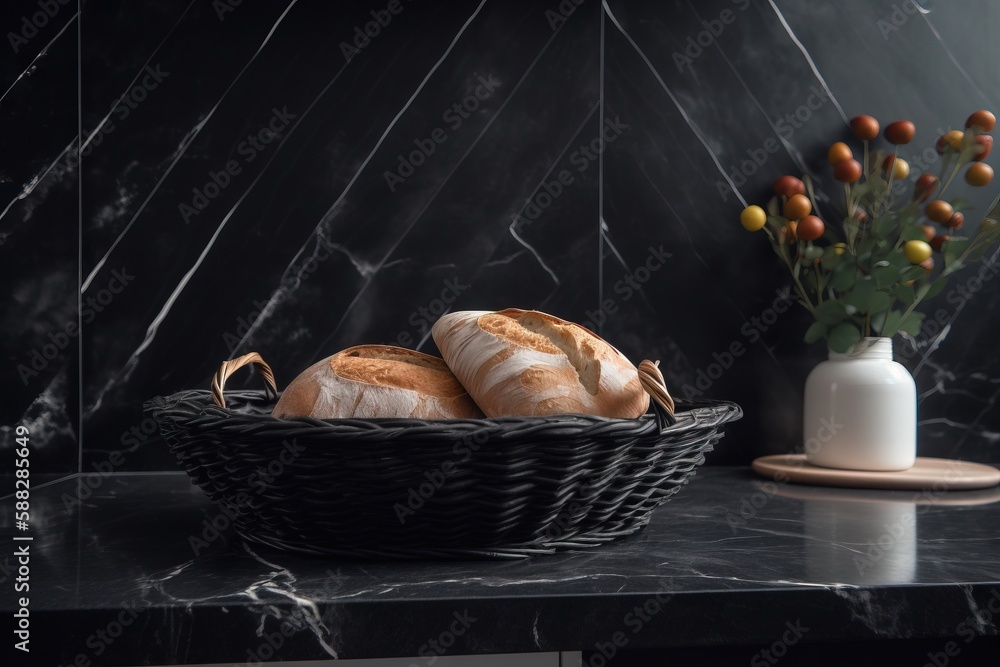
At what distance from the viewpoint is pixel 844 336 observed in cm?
121

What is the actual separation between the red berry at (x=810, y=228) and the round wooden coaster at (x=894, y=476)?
372mm

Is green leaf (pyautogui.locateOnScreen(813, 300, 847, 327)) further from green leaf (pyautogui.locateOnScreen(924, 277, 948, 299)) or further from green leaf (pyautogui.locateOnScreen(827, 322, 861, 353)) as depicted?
green leaf (pyautogui.locateOnScreen(924, 277, 948, 299))

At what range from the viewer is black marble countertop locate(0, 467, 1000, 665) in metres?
0.60

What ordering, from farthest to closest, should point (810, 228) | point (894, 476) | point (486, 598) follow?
1. point (810, 228)
2. point (894, 476)
3. point (486, 598)

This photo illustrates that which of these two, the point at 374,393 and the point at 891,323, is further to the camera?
the point at 891,323

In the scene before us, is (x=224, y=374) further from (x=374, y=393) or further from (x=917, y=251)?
(x=917, y=251)

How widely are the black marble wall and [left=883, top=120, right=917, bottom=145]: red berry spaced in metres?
0.08

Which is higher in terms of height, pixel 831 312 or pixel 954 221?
pixel 954 221

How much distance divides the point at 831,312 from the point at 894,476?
27cm

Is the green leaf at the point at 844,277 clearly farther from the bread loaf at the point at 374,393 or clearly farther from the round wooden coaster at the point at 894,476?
the bread loaf at the point at 374,393

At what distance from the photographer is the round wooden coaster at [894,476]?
3.74 ft

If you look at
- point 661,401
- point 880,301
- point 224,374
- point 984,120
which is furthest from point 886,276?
point 224,374

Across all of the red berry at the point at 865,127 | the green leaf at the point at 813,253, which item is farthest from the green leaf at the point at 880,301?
the red berry at the point at 865,127

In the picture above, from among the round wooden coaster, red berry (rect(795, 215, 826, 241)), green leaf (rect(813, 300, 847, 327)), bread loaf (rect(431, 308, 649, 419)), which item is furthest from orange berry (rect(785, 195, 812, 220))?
bread loaf (rect(431, 308, 649, 419))
